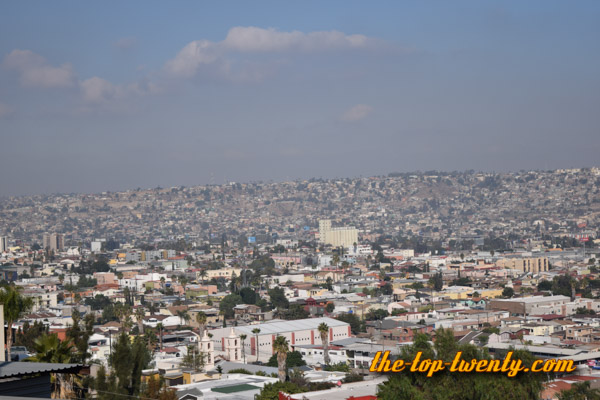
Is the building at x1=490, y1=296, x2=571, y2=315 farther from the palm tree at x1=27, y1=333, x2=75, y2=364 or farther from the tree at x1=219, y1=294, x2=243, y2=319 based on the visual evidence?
the palm tree at x1=27, y1=333, x2=75, y2=364

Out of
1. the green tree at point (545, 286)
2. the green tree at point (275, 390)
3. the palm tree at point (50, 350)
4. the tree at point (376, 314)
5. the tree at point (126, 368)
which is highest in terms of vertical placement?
the palm tree at point (50, 350)

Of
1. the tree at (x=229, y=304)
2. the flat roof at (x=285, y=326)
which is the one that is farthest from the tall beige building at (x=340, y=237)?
the flat roof at (x=285, y=326)

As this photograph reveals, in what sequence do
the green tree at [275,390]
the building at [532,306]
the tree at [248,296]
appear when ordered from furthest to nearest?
the tree at [248,296] → the building at [532,306] → the green tree at [275,390]

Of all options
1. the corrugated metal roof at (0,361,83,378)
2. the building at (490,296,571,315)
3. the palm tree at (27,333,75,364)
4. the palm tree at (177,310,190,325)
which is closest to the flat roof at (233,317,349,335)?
the palm tree at (177,310,190,325)

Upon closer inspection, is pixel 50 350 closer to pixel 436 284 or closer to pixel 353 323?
pixel 353 323

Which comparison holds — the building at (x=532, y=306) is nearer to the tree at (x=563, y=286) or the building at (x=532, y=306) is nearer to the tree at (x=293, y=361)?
the tree at (x=563, y=286)
